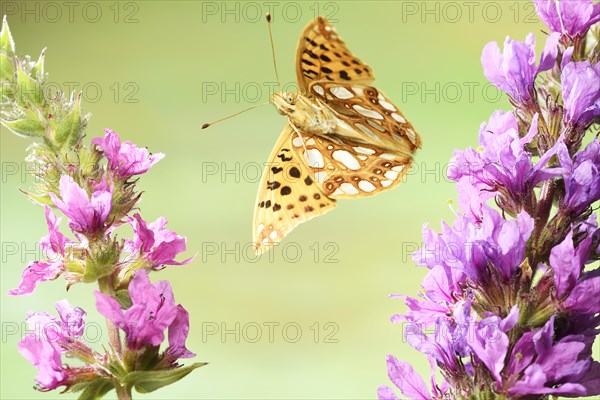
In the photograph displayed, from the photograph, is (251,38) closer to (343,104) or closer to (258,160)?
(258,160)

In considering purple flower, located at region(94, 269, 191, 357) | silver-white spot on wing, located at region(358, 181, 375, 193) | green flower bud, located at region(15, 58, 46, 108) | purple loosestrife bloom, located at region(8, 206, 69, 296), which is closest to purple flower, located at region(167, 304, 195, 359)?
purple flower, located at region(94, 269, 191, 357)

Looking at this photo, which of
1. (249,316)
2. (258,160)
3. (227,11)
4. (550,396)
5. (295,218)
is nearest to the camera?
(550,396)

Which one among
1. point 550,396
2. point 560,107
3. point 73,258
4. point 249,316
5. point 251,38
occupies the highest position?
point 251,38

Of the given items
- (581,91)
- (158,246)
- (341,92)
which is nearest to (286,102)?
(341,92)

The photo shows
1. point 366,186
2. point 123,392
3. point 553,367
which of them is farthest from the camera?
point 366,186

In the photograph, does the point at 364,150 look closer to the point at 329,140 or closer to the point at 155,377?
the point at 329,140

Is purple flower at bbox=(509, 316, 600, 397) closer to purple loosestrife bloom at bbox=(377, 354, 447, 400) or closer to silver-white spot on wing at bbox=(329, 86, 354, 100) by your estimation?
purple loosestrife bloom at bbox=(377, 354, 447, 400)

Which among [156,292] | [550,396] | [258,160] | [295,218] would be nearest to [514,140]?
[550,396]
